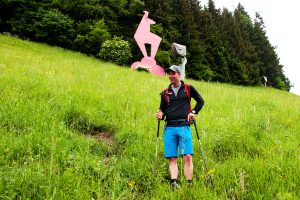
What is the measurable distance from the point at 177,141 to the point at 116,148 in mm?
1593

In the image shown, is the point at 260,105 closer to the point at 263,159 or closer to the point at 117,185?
the point at 263,159

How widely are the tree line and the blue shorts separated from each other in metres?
23.0

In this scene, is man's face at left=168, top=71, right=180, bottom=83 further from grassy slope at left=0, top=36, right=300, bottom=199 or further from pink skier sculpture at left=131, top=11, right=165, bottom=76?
pink skier sculpture at left=131, top=11, right=165, bottom=76

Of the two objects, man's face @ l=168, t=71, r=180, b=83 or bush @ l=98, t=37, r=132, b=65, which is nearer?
man's face @ l=168, t=71, r=180, b=83

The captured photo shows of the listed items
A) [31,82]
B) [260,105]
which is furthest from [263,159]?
[31,82]

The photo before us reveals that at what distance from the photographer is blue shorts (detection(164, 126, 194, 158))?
531 cm

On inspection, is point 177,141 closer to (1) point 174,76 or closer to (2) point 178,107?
(2) point 178,107

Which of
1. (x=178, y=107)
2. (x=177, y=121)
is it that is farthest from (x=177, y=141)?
(x=178, y=107)

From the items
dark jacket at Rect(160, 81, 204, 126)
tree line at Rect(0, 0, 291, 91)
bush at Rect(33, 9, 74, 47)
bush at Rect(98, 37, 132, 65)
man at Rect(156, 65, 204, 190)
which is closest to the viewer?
man at Rect(156, 65, 204, 190)

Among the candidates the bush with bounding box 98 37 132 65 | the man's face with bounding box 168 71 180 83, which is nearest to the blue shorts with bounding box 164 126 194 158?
the man's face with bounding box 168 71 180 83

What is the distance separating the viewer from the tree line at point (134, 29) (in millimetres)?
30422

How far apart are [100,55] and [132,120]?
2044 cm

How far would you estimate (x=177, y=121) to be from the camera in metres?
5.47

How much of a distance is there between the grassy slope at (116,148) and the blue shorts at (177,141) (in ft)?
1.41
